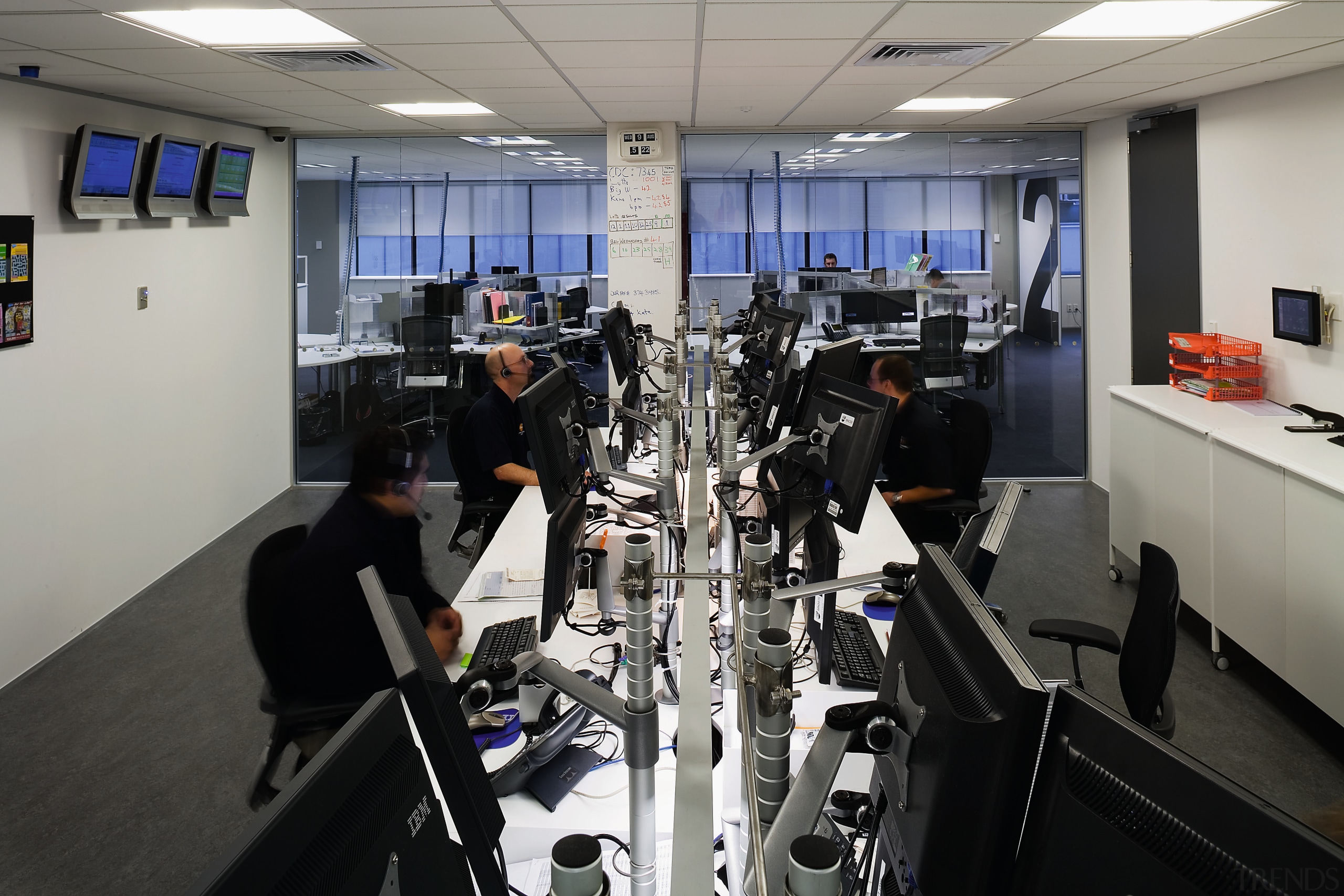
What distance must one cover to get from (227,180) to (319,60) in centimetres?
201

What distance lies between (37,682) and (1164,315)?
6337mm

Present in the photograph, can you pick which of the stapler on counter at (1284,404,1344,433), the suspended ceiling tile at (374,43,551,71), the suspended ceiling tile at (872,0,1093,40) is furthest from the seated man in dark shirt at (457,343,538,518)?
the stapler on counter at (1284,404,1344,433)

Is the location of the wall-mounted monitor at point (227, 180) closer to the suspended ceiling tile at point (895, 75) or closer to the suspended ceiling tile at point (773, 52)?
the suspended ceiling tile at point (773, 52)

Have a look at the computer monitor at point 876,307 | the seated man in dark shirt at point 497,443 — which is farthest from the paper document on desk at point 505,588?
the computer monitor at point 876,307

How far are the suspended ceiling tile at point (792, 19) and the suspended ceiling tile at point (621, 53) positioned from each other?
0.87 ft

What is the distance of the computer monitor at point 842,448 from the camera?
2041 mm

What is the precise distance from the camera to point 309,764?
78 centimetres

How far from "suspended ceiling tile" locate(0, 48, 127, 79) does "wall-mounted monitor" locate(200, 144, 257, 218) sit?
1.32 meters

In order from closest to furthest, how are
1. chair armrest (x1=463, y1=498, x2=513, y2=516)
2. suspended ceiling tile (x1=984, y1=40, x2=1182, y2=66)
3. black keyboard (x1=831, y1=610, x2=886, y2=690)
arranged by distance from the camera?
black keyboard (x1=831, y1=610, x2=886, y2=690), suspended ceiling tile (x1=984, y1=40, x2=1182, y2=66), chair armrest (x1=463, y1=498, x2=513, y2=516)

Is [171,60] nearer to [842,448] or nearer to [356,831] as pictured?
[842,448]

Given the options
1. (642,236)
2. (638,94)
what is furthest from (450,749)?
(642,236)

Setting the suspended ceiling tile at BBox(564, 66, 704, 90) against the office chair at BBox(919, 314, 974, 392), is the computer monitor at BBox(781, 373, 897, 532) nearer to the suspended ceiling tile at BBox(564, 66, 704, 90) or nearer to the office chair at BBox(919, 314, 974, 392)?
the suspended ceiling tile at BBox(564, 66, 704, 90)

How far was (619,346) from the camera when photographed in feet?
13.5

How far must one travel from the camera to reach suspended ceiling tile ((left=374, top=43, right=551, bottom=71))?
354cm
